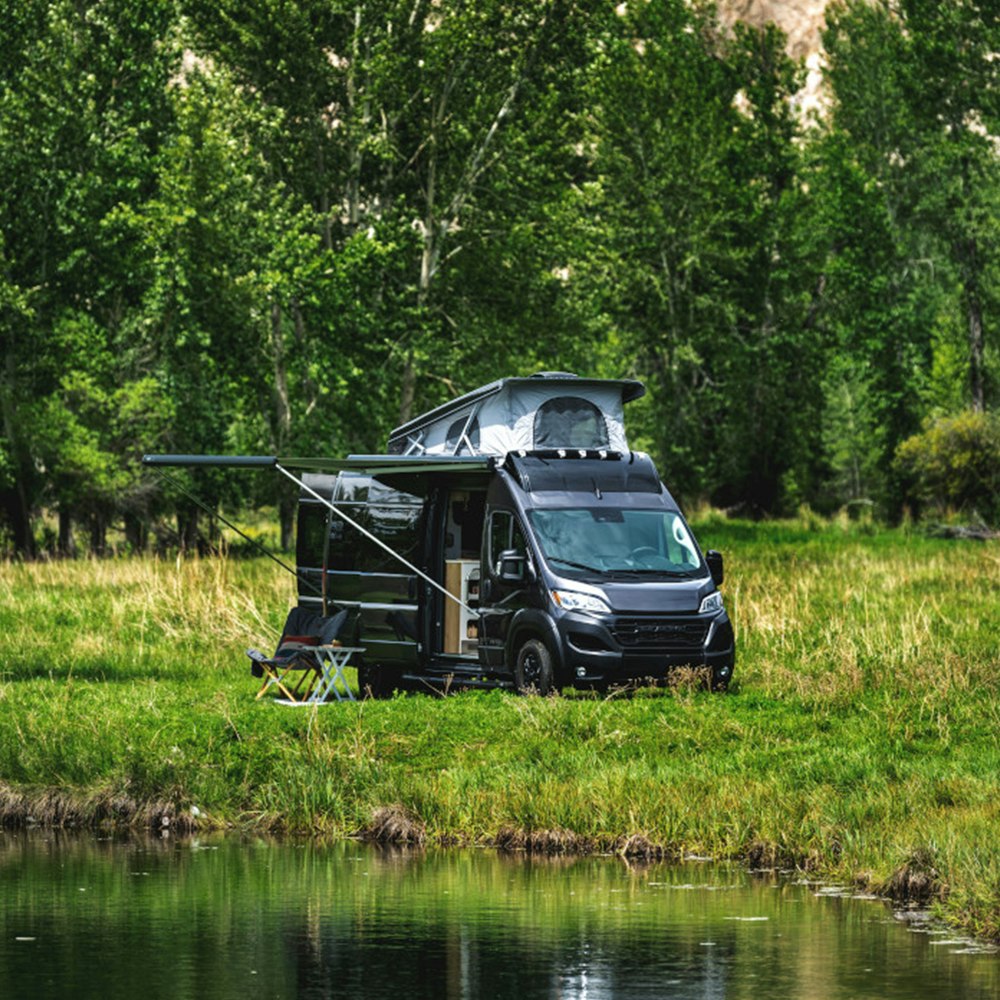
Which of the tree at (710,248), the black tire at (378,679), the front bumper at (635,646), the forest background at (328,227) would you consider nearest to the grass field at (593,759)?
the front bumper at (635,646)

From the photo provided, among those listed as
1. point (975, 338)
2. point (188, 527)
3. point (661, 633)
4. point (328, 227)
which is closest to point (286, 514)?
point (188, 527)

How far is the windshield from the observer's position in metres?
21.5

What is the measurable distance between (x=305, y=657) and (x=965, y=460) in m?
38.6

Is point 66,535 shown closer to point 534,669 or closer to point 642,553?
point 642,553

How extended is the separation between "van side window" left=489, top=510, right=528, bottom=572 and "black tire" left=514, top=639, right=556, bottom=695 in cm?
101

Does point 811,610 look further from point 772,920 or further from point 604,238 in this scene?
point 604,238

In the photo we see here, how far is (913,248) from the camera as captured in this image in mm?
73312

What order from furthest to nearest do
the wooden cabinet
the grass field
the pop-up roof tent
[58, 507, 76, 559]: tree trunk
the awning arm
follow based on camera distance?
1. [58, 507, 76, 559]: tree trunk
2. the pop-up roof tent
3. the wooden cabinet
4. the awning arm
5. the grass field

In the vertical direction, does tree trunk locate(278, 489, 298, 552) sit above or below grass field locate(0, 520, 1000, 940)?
above

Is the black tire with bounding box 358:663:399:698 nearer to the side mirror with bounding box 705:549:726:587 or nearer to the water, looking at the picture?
the side mirror with bounding box 705:549:726:587

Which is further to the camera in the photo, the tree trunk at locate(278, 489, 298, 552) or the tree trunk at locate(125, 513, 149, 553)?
the tree trunk at locate(278, 489, 298, 552)

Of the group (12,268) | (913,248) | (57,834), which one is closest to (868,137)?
(913,248)

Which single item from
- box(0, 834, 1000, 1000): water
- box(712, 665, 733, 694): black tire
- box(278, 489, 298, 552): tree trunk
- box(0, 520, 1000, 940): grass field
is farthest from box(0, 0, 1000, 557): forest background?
box(0, 834, 1000, 1000): water

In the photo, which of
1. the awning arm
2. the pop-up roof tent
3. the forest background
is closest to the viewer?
the awning arm
